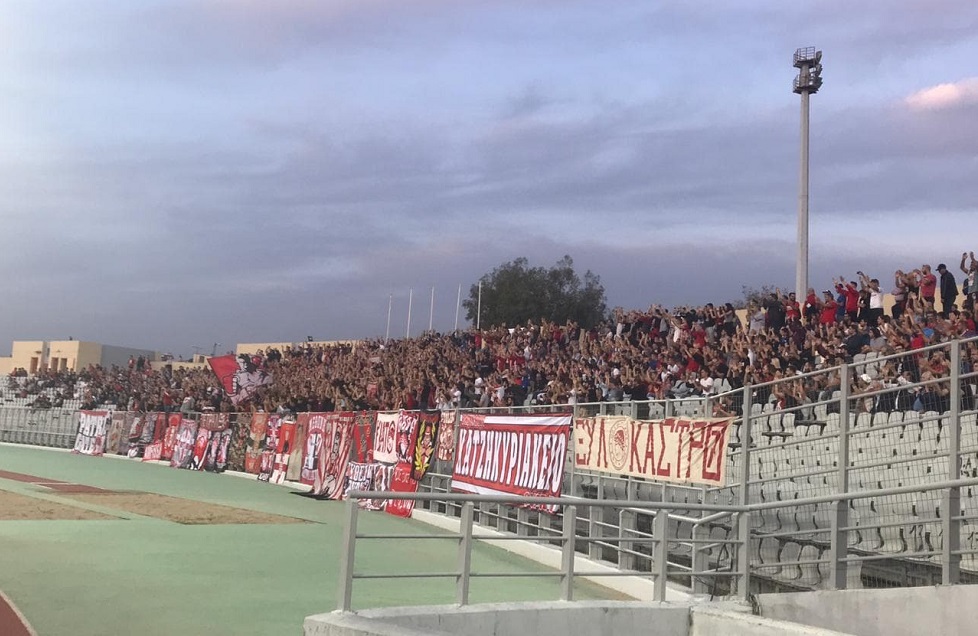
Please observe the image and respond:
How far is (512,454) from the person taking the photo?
691 inches

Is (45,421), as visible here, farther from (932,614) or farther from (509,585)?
(932,614)

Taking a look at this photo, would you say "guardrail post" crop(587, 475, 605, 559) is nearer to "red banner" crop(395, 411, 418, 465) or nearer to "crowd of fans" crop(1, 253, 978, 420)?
"crowd of fans" crop(1, 253, 978, 420)

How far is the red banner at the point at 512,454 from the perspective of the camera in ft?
53.4

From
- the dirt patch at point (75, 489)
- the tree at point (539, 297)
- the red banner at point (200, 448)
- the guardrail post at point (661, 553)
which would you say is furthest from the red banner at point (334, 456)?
the tree at point (539, 297)

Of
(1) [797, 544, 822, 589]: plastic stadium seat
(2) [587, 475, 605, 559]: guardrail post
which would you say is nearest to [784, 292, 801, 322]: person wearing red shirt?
(2) [587, 475, 605, 559]: guardrail post

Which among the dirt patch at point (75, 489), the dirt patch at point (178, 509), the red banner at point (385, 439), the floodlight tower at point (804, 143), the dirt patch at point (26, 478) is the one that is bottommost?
the dirt patch at point (26, 478)

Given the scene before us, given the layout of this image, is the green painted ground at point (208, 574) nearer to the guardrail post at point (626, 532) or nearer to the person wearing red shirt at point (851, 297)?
the guardrail post at point (626, 532)

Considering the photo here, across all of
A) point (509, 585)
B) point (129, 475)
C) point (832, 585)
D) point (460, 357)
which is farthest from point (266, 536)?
point (129, 475)

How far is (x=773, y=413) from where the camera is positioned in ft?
38.9

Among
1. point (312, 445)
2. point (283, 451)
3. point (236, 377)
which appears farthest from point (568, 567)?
point (236, 377)

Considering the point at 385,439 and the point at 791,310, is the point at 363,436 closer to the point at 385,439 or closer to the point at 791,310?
the point at 385,439

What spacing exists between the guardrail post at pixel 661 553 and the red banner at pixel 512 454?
4.93 meters

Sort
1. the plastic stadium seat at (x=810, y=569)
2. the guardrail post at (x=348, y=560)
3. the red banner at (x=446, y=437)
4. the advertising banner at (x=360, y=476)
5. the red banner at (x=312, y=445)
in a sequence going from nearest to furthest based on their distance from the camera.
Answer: the guardrail post at (x=348, y=560) → the plastic stadium seat at (x=810, y=569) → the red banner at (x=446, y=437) → the advertising banner at (x=360, y=476) → the red banner at (x=312, y=445)

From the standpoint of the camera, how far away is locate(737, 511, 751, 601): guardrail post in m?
10.6
